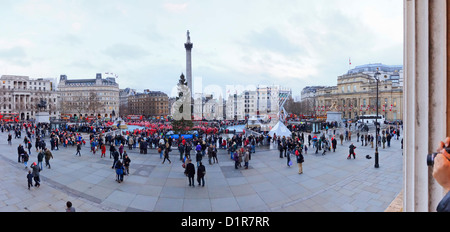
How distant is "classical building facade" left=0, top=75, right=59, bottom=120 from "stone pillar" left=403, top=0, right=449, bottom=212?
90506 millimetres

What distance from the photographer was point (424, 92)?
2430 millimetres

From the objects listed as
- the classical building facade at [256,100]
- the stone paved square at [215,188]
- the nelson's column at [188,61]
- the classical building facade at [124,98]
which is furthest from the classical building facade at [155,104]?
the stone paved square at [215,188]

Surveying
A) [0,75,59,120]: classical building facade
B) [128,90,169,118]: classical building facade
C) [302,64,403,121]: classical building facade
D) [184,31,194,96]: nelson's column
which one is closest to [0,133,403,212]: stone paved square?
[184,31,194,96]: nelson's column

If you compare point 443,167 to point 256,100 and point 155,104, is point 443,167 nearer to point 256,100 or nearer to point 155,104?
point 256,100

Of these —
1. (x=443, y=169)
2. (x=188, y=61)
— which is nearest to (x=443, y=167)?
(x=443, y=169)

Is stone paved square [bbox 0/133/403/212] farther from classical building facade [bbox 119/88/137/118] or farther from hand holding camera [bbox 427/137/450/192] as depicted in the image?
classical building facade [bbox 119/88/137/118]

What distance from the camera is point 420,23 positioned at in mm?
2471

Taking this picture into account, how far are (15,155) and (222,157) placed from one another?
14325 mm

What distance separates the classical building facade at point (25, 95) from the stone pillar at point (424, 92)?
90506 mm

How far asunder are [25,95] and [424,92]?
103 metres

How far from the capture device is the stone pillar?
2.33m
